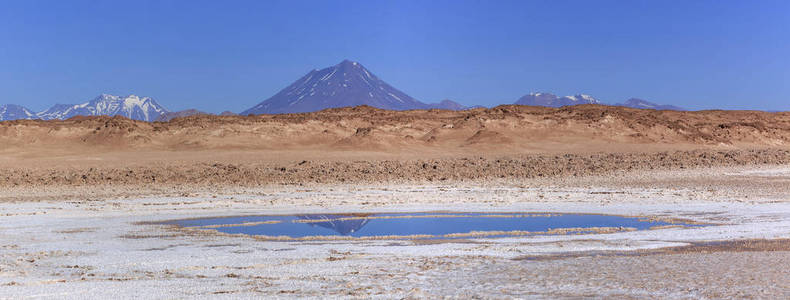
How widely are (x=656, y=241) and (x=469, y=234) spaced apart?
331cm

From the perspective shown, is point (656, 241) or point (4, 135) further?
point (4, 135)

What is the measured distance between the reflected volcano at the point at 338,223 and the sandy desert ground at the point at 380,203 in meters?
1.35

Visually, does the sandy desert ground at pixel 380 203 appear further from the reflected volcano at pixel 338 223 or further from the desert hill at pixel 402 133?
the reflected volcano at pixel 338 223

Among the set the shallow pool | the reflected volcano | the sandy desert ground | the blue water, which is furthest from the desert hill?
the blue water

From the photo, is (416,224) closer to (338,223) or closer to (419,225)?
(419,225)

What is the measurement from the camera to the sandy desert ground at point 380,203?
10.3 m

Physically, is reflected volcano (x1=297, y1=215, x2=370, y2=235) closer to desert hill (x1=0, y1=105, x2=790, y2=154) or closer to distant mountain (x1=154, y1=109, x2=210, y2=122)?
desert hill (x1=0, y1=105, x2=790, y2=154)

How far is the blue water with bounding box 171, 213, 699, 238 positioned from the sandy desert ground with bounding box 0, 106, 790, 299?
1043 millimetres

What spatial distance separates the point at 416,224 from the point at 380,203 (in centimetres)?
465

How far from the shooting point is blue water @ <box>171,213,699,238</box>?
1619 centimetres

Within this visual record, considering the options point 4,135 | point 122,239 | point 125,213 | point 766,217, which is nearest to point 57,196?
point 125,213

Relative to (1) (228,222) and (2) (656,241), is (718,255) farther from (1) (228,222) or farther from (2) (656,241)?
(1) (228,222)

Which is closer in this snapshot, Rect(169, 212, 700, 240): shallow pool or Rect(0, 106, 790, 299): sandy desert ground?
Rect(0, 106, 790, 299): sandy desert ground

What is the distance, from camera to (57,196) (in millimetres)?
24953
